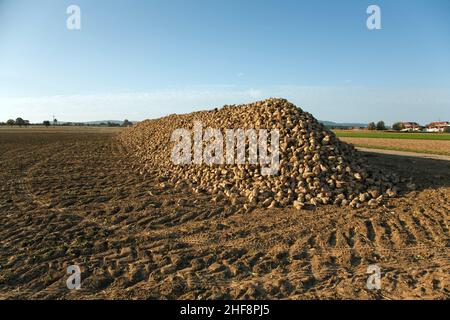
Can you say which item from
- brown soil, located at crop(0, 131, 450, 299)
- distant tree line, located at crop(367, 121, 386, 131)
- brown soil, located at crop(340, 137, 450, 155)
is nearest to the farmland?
brown soil, located at crop(340, 137, 450, 155)

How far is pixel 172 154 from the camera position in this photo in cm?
1516

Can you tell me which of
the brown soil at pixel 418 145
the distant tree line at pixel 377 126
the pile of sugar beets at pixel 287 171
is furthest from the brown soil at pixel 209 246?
the distant tree line at pixel 377 126

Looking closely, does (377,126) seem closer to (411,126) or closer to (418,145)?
(411,126)

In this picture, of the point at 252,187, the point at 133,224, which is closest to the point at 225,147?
the point at 252,187

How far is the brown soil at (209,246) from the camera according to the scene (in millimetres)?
5188

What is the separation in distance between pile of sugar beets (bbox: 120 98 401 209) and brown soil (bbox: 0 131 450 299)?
549 millimetres

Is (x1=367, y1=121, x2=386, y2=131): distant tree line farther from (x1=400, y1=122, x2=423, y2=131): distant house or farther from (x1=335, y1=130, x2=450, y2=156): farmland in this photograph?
(x1=335, y1=130, x2=450, y2=156): farmland

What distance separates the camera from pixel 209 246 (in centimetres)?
676

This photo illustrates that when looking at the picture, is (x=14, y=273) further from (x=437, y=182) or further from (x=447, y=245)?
(x=437, y=182)

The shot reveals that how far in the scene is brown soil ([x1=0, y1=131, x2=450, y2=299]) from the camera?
17.0ft

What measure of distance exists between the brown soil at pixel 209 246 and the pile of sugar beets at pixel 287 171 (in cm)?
55

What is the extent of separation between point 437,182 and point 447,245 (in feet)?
17.8

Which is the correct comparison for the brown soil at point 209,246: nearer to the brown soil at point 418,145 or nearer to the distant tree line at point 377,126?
the brown soil at point 418,145
